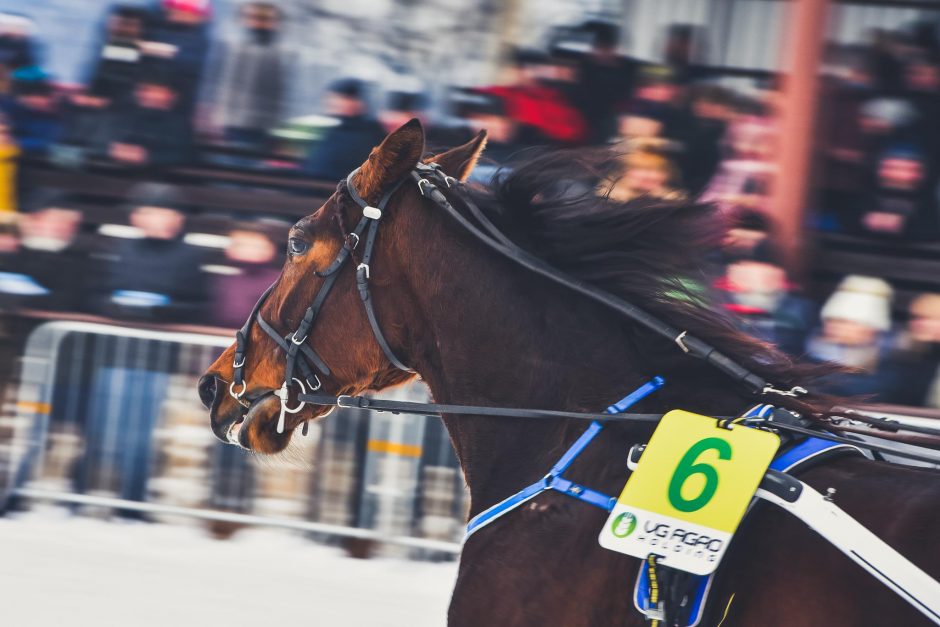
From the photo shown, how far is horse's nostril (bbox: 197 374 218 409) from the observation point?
146 inches

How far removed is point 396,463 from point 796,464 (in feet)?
11.0

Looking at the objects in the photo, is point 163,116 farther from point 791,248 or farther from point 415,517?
point 791,248

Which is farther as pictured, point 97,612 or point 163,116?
point 163,116

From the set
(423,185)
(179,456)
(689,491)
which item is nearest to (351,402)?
(423,185)

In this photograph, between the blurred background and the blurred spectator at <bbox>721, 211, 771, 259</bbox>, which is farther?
the blurred spectator at <bbox>721, 211, 771, 259</bbox>

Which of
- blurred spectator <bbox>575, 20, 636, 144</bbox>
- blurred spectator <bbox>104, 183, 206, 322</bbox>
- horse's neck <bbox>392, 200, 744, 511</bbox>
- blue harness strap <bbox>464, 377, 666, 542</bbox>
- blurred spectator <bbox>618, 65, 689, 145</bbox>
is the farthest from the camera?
blurred spectator <bbox>575, 20, 636, 144</bbox>

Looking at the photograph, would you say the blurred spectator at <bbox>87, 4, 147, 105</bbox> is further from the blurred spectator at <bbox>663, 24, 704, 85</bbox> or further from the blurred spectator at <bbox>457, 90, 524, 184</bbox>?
the blurred spectator at <bbox>663, 24, 704, 85</bbox>

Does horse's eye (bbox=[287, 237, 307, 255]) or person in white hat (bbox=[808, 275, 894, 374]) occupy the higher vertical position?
horse's eye (bbox=[287, 237, 307, 255])

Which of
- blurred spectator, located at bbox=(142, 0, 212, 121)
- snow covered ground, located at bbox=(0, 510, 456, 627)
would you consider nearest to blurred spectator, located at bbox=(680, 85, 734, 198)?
snow covered ground, located at bbox=(0, 510, 456, 627)

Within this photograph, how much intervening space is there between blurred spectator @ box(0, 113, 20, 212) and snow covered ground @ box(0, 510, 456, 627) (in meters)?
2.19

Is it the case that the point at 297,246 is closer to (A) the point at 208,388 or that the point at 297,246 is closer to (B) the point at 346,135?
(A) the point at 208,388

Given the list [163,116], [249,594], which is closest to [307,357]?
[249,594]

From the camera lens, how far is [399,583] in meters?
5.77

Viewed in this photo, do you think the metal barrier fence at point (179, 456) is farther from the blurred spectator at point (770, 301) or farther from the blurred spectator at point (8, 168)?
the blurred spectator at point (770, 301)
